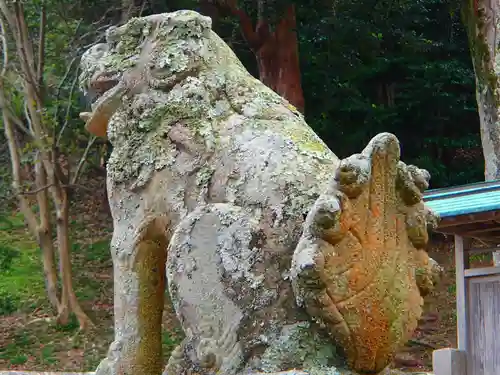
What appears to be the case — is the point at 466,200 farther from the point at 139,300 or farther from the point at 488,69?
the point at 139,300

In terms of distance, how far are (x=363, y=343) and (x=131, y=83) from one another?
141 cm

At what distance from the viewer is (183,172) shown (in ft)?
10.1

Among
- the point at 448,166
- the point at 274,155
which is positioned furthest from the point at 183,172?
the point at 448,166

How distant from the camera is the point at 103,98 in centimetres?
337

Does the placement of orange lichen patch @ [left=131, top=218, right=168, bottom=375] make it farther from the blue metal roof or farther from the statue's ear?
the blue metal roof

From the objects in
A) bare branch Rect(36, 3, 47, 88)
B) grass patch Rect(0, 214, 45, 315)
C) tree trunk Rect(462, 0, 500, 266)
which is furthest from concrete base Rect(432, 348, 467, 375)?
grass patch Rect(0, 214, 45, 315)

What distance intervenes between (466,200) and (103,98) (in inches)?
204

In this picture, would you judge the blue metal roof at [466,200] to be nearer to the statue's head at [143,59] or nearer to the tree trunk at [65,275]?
the statue's head at [143,59]

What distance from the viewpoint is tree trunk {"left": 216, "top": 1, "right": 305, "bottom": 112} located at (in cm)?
1325

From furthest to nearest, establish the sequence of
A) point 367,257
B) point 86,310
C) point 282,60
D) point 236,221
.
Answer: point 86,310, point 282,60, point 236,221, point 367,257

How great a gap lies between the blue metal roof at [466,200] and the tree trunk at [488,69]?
342 centimetres

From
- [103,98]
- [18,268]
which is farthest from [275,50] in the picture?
[103,98]

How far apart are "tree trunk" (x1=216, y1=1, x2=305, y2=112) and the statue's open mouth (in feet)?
32.2

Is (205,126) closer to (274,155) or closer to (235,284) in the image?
(274,155)
